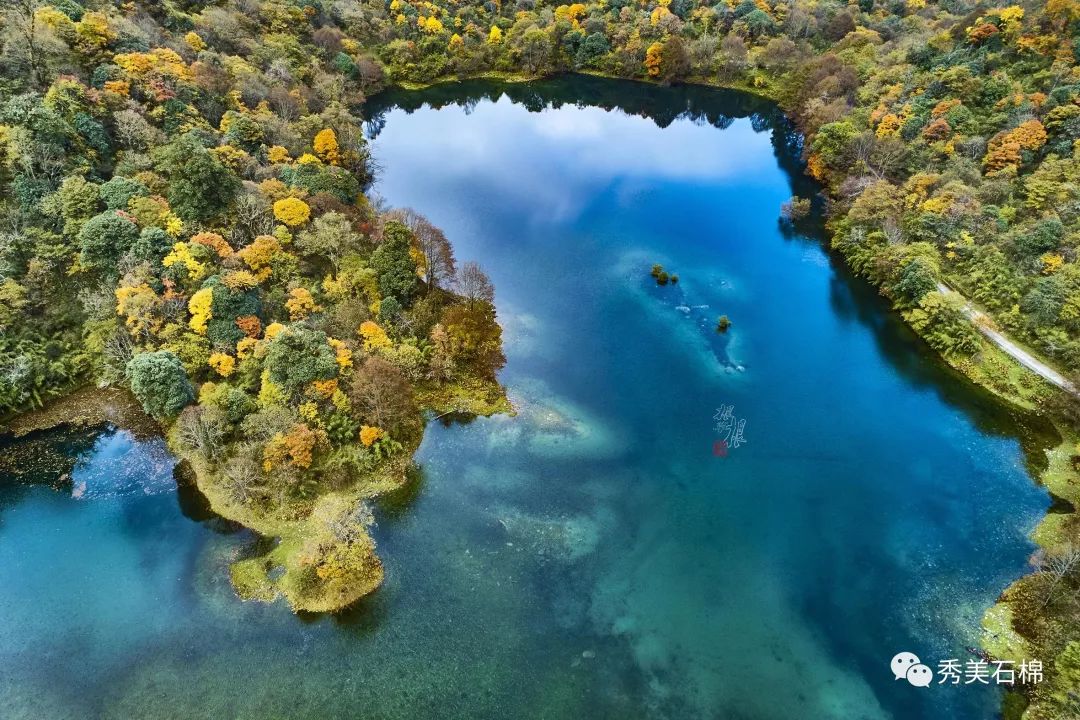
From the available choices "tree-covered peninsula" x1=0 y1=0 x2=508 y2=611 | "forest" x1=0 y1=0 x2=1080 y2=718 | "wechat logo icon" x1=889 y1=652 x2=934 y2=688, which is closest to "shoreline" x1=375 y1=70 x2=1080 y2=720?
"forest" x1=0 y1=0 x2=1080 y2=718

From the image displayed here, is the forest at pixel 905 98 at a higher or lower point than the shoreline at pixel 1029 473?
higher

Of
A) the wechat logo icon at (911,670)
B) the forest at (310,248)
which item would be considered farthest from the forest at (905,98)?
the wechat logo icon at (911,670)

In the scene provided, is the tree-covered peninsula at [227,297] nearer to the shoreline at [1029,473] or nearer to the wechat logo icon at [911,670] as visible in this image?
the wechat logo icon at [911,670]

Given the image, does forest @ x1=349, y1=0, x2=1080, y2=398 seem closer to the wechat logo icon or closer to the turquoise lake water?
the turquoise lake water

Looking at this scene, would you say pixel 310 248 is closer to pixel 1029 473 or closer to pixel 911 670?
pixel 911 670

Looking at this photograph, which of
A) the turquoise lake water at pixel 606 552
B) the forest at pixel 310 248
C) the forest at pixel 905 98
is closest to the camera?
the turquoise lake water at pixel 606 552

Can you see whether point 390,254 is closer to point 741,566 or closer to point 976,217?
point 741,566
